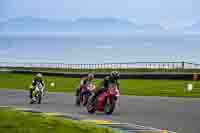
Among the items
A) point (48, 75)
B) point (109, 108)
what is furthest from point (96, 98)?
point (48, 75)

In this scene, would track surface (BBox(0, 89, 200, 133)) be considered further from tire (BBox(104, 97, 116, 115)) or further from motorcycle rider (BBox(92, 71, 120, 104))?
motorcycle rider (BBox(92, 71, 120, 104))

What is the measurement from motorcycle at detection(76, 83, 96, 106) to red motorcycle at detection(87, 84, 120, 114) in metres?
3.53

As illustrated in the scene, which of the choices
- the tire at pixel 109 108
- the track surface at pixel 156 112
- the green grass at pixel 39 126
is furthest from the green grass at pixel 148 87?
the green grass at pixel 39 126

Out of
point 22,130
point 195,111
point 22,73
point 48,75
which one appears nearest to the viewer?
point 22,130

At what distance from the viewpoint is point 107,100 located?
2267 centimetres

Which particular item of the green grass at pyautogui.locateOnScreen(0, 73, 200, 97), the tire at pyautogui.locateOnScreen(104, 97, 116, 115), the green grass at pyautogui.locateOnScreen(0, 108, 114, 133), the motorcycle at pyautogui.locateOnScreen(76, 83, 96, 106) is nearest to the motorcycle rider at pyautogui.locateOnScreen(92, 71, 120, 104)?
the tire at pyautogui.locateOnScreen(104, 97, 116, 115)

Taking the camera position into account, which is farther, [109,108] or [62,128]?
[109,108]

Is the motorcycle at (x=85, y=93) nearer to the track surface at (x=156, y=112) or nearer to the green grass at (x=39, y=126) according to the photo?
the track surface at (x=156, y=112)

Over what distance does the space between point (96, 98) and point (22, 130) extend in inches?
337

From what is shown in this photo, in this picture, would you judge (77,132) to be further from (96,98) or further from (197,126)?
(96,98)

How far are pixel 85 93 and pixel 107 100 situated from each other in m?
4.66

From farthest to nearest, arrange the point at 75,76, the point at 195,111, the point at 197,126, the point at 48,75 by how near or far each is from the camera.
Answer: the point at 48,75 → the point at 75,76 → the point at 195,111 → the point at 197,126

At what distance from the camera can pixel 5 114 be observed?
721 inches

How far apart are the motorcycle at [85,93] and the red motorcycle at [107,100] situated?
3.53 meters
